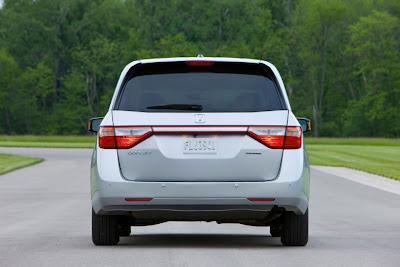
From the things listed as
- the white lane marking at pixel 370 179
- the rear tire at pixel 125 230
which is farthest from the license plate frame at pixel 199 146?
the white lane marking at pixel 370 179

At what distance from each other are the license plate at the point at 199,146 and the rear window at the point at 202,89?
305 mm

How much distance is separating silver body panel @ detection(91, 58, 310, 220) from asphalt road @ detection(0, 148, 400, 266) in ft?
1.68

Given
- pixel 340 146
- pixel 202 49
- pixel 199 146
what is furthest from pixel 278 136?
pixel 202 49

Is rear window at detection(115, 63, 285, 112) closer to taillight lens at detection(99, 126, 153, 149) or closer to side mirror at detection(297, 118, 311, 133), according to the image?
taillight lens at detection(99, 126, 153, 149)

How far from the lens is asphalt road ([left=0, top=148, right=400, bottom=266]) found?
8.73m

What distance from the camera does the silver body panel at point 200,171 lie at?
29.1 ft

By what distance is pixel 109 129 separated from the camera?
9.02 m

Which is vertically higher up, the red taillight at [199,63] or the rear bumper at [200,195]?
the red taillight at [199,63]

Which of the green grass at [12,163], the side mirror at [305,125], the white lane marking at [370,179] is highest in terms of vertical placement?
the side mirror at [305,125]

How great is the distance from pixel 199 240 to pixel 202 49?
3887 inches

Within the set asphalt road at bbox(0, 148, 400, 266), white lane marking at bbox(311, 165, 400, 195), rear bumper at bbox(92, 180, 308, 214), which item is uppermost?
rear bumper at bbox(92, 180, 308, 214)

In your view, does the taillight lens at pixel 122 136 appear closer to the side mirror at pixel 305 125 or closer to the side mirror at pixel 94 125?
the side mirror at pixel 94 125

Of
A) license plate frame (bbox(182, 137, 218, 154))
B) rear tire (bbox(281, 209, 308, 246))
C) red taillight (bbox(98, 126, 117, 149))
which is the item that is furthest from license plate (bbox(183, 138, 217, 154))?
rear tire (bbox(281, 209, 308, 246))

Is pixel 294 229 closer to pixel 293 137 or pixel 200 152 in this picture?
pixel 293 137
